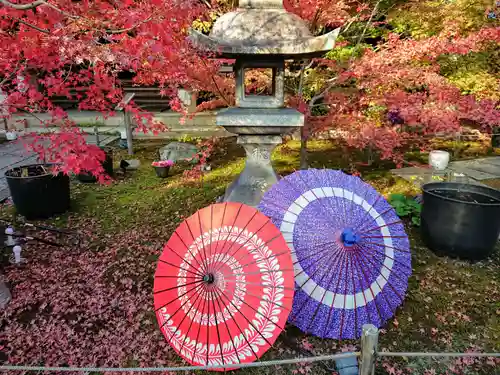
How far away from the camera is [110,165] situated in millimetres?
8766

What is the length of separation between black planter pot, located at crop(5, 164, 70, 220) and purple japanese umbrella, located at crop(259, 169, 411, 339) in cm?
445

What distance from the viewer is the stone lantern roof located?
15.9ft

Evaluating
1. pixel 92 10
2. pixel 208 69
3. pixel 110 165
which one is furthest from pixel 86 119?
pixel 92 10

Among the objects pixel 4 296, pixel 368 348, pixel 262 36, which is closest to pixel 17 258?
pixel 4 296

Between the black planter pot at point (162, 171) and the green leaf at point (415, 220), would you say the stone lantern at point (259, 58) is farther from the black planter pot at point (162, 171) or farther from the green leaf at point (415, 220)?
the black planter pot at point (162, 171)

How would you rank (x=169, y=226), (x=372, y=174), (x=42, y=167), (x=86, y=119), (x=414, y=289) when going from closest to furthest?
(x=414, y=289)
(x=169, y=226)
(x=42, y=167)
(x=372, y=174)
(x=86, y=119)

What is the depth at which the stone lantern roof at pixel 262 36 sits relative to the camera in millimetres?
4832

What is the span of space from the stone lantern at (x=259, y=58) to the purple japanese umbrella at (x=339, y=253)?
1800 mm

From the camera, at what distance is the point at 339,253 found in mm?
3465

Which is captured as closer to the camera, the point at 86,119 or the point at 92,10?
the point at 92,10

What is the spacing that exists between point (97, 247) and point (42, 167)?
91.5 inches

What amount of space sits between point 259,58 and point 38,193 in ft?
14.3

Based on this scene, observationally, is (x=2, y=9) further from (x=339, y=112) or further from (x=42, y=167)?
(x=339, y=112)

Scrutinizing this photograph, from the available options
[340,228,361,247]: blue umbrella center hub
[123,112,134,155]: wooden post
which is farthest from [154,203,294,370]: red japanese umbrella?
[123,112,134,155]: wooden post
